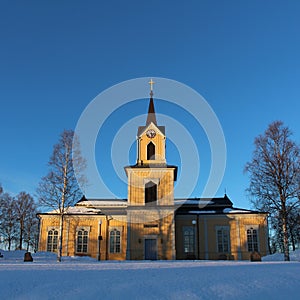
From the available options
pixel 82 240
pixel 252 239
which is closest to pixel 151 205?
pixel 82 240

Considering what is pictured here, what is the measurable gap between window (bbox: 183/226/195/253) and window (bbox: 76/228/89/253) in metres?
8.83

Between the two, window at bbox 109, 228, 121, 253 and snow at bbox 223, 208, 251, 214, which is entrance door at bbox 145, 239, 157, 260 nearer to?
window at bbox 109, 228, 121, 253

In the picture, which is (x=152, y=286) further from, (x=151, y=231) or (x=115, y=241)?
(x=115, y=241)

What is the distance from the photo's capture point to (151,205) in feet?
98.8

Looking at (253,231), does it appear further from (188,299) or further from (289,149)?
(188,299)

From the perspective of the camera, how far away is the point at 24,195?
165 ft

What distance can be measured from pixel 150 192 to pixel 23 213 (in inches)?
1022

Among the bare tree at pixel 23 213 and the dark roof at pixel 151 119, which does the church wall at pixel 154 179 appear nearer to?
the dark roof at pixel 151 119

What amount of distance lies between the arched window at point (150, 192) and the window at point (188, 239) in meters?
4.37

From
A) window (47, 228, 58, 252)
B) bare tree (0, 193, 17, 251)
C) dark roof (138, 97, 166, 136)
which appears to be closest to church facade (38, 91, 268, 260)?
window (47, 228, 58, 252)

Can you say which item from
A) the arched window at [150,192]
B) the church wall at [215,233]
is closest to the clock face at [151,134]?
the arched window at [150,192]

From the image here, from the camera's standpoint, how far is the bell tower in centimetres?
2933

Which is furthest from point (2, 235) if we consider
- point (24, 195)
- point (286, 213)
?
point (286, 213)

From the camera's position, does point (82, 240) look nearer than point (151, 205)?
No
